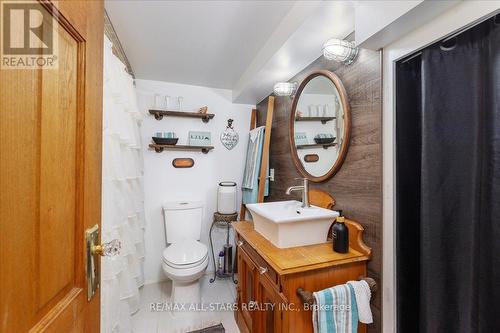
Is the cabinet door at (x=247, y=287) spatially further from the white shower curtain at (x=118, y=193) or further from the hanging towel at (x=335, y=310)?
the white shower curtain at (x=118, y=193)

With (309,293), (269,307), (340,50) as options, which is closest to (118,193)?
(269,307)

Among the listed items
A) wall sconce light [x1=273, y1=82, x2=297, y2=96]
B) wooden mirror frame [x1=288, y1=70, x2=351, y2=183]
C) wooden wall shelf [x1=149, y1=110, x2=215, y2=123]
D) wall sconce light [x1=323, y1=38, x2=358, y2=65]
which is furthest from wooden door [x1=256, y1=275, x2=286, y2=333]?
wooden wall shelf [x1=149, y1=110, x2=215, y2=123]

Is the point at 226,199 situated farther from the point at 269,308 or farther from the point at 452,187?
the point at 452,187

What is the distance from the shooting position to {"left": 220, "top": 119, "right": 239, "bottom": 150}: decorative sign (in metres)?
2.59

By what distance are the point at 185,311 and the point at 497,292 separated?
2036 millimetres

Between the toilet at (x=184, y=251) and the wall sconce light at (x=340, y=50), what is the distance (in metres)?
1.81

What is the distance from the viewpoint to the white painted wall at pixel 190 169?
2350 mm

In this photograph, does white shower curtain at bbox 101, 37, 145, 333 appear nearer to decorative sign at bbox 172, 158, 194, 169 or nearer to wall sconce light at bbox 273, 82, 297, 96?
decorative sign at bbox 172, 158, 194, 169

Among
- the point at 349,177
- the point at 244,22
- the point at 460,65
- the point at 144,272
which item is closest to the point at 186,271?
the point at 144,272

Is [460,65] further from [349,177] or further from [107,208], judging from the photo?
[107,208]

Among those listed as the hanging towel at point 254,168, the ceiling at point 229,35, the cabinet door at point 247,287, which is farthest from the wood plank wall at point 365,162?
the hanging towel at point 254,168

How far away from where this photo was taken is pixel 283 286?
38.9 inches

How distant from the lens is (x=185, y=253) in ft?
6.30

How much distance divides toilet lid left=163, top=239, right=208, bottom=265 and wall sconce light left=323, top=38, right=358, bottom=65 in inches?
71.3
